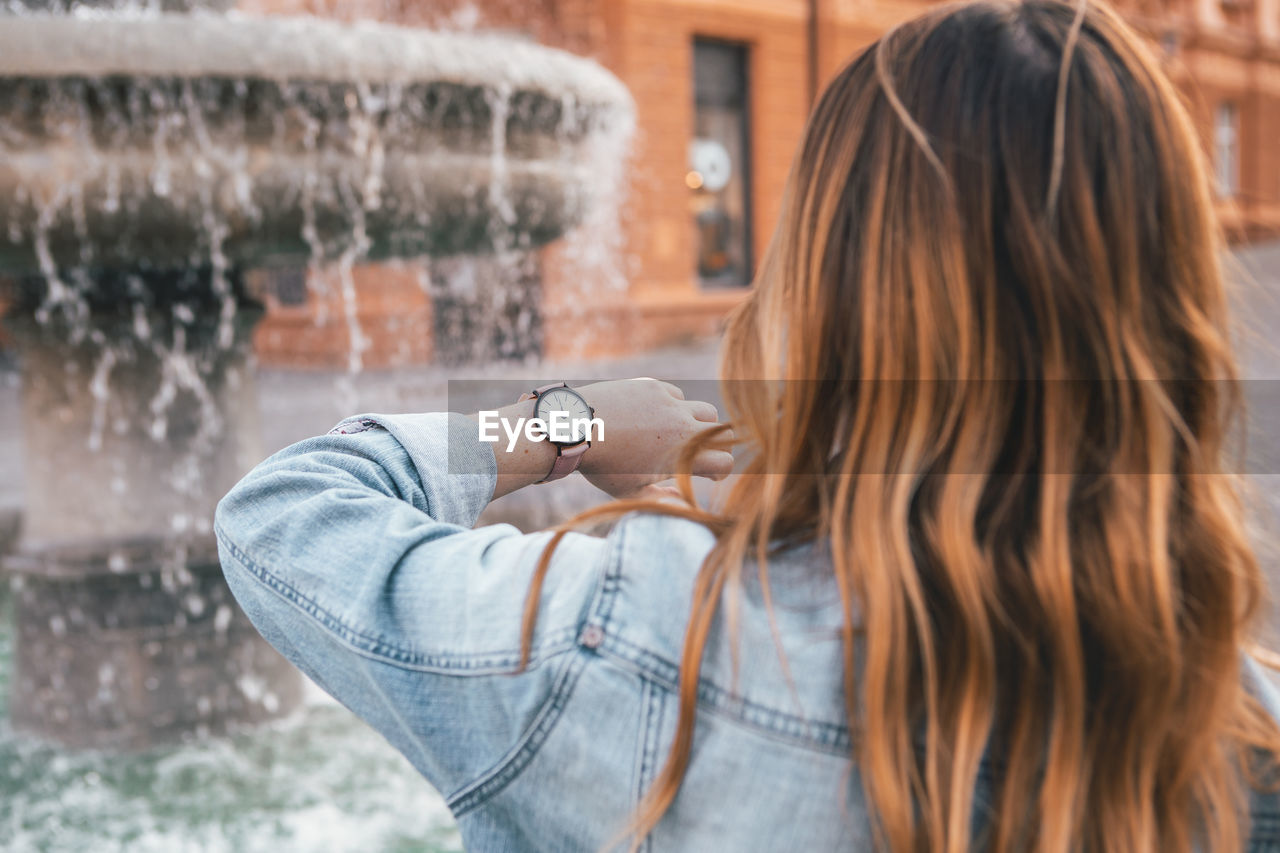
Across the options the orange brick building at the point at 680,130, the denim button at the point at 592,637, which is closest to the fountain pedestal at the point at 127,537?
the denim button at the point at 592,637

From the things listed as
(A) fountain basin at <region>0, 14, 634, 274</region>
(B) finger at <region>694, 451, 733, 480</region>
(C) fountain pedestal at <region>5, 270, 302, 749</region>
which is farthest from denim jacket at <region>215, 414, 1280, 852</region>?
(C) fountain pedestal at <region>5, 270, 302, 749</region>

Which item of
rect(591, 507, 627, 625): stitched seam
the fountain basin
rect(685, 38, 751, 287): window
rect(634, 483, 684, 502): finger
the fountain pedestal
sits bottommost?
the fountain pedestal

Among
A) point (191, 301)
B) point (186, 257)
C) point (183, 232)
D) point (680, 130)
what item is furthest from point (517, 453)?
point (680, 130)

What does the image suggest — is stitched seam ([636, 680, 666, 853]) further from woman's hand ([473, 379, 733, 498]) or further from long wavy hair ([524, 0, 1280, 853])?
woman's hand ([473, 379, 733, 498])

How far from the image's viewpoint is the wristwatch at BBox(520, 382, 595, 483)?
962 mm

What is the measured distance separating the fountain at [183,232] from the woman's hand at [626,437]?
1.58 m

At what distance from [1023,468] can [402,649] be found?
1.36 ft

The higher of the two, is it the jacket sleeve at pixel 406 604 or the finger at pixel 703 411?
the finger at pixel 703 411

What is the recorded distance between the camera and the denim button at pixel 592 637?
2.38ft

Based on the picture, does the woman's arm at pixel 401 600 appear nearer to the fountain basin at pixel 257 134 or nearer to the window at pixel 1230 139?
the fountain basin at pixel 257 134

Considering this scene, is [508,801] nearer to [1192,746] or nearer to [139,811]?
[1192,746]

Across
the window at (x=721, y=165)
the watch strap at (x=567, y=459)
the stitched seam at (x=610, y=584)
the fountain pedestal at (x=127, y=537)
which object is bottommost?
the fountain pedestal at (x=127, y=537)

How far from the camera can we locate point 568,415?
96 centimetres

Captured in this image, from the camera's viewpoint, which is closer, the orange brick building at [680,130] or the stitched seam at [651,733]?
the stitched seam at [651,733]
